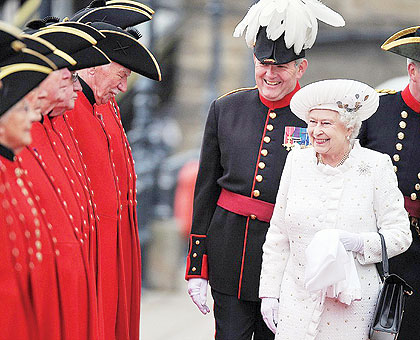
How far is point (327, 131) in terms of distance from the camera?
3930mm

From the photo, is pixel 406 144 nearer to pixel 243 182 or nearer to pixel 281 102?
pixel 281 102

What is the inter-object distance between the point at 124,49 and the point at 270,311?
4.29 ft

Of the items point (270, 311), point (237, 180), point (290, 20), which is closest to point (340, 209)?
point (270, 311)

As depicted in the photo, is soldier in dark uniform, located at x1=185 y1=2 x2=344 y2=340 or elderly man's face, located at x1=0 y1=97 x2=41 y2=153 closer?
elderly man's face, located at x1=0 y1=97 x2=41 y2=153

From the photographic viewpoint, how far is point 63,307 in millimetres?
3398

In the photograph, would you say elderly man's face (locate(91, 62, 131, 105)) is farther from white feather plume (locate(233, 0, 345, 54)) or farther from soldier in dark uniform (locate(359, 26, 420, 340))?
soldier in dark uniform (locate(359, 26, 420, 340))

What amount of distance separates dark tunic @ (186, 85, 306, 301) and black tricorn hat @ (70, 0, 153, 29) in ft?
1.89

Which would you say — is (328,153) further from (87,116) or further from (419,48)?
(87,116)

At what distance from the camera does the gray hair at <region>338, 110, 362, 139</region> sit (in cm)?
394

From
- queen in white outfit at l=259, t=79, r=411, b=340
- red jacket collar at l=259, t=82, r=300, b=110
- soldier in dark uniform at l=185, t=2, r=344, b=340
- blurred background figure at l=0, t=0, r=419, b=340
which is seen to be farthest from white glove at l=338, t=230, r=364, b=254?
blurred background figure at l=0, t=0, r=419, b=340

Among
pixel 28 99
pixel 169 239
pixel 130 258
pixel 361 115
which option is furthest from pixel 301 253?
pixel 169 239

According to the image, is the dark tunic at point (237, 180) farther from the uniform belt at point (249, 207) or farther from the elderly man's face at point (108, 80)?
the elderly man's face at point (108, 80)

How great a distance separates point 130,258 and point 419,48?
65.2 inches

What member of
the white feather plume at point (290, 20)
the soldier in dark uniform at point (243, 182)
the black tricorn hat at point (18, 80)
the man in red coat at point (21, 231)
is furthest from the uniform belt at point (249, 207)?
the black tricorn hat at point (18, 80)
